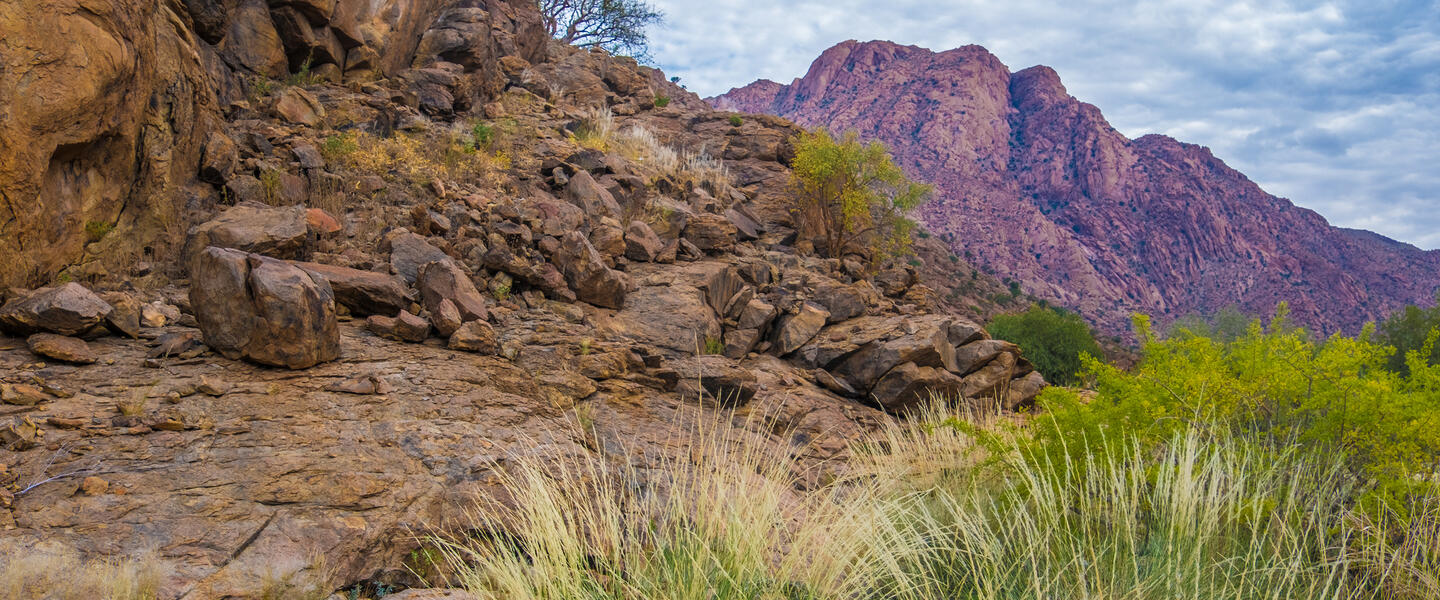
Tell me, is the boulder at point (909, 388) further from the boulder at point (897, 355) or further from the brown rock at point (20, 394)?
the brown rock at point (20, 394)

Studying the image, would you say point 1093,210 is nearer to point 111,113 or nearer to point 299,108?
point 299,108

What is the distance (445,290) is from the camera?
6844 millimetres

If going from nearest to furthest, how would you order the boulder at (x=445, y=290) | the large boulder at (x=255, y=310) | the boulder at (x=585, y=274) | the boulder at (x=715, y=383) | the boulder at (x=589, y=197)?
the large boulder at (x=255, y=310) → the boulder at (x=445, y=290) → the boulder at (x=715, y=383) → the boulder at (x=585, y=274) → the boulder at (x=589, y=197)

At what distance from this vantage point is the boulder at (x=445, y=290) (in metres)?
6.81

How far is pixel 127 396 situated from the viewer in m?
4.48

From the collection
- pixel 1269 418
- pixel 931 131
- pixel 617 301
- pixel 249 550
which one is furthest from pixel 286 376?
pixel 931 131

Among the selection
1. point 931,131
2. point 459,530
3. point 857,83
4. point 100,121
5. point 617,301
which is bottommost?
point 459,530

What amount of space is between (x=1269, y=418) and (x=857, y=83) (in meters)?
80.0

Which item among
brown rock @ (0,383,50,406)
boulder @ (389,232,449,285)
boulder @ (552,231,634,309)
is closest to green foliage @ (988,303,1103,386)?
boulder @ (552,231,634,309)

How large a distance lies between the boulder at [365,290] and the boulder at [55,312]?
5.07 ft

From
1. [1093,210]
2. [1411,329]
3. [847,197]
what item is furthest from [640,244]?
[1093,210]

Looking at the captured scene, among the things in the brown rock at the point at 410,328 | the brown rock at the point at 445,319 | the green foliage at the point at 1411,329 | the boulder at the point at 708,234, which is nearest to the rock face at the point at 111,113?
the brown rock at the point at 410,328

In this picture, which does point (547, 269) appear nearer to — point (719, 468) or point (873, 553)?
point (719, 468)

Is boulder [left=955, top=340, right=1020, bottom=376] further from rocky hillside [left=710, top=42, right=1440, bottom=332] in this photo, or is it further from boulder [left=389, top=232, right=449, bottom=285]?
rocky hillside [left=710, top=42, right=1440, bottom=332]
